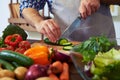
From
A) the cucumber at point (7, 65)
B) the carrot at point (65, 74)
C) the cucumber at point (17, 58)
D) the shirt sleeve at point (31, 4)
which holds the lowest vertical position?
the carrot at point (65, 74)

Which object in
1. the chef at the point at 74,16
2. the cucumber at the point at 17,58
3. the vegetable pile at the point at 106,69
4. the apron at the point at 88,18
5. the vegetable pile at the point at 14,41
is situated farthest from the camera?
the apron at the point at 88,18

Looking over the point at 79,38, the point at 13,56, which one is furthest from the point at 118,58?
the point at 79,38

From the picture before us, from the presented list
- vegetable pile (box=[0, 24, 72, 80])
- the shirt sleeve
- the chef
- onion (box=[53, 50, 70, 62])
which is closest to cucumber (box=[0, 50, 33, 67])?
vegetable pile (box=[0, 24, 72, 80])

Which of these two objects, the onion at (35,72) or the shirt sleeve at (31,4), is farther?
the shirt sleeve at (31,4)

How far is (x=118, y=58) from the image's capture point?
2.08ft

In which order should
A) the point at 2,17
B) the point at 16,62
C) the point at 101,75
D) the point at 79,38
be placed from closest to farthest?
the point at 101,75 → the point at 16,62 → the point at 79,38 → the point at 2,17

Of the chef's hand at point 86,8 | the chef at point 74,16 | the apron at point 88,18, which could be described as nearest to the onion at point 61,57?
the chef's hand at point 86,8

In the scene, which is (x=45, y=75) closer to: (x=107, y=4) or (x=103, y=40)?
(x=103, y=40)

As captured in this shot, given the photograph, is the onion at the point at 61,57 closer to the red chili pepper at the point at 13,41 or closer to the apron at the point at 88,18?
the red chili pepper at the point at 13,41

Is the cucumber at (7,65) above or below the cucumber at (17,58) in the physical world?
below

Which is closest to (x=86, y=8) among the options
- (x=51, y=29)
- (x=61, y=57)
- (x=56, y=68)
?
(x=51, y=29)

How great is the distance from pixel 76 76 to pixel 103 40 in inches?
6.0

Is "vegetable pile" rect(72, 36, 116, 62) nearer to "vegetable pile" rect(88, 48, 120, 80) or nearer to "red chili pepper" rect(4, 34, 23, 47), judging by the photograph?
"vegetable pile" rect(88, 48, 120, 80)

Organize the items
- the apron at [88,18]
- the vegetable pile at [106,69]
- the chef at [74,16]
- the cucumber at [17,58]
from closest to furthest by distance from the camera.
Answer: the vegetable pile at [106,69] → the cucumber at [17,58] → the chef at [74,16] → the apron at [88,18]
